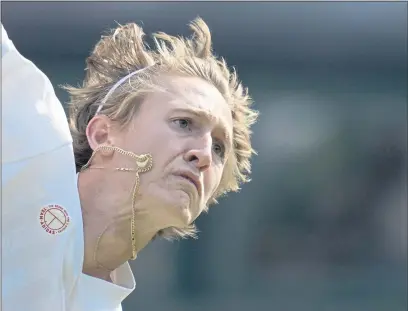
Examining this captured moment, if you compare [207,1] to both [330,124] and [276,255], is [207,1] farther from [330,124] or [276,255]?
[276,255]

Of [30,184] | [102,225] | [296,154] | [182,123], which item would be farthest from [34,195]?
[296,154]

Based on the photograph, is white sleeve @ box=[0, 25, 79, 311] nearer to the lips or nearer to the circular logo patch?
the circular logo patch

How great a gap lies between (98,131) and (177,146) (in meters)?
0.17

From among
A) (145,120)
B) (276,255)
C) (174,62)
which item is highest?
(276,255)

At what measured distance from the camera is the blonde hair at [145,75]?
1.25 m

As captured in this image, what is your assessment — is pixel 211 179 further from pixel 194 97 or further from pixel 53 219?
pixel 53 219

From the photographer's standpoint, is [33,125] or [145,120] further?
[145,120]

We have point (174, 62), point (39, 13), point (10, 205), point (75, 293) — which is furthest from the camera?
point (39, 13)

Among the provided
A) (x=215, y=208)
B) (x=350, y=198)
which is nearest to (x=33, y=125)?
(x=215, y=208)

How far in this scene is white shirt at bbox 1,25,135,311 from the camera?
948 mm

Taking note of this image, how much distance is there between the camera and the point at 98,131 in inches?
48.4

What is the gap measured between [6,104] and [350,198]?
2640mm

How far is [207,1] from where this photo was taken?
3359 millimetres

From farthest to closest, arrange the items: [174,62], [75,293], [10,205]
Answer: [174,62]
[75,293]
[10,205]
